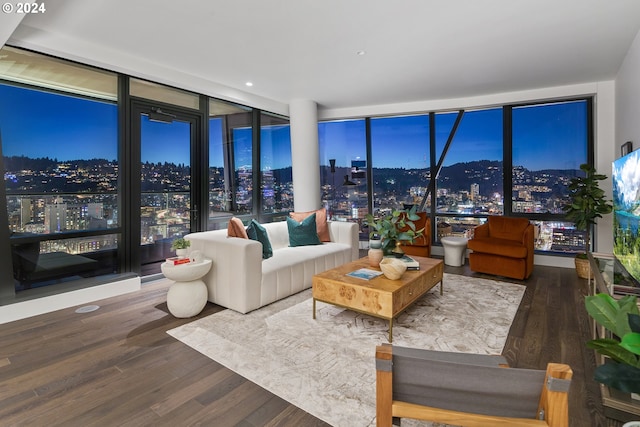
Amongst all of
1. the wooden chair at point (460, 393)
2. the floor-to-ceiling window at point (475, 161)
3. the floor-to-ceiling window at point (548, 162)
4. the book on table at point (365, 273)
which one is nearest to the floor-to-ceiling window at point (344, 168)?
the floor-to-ceiling window at point (475, 161)

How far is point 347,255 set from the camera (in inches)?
180

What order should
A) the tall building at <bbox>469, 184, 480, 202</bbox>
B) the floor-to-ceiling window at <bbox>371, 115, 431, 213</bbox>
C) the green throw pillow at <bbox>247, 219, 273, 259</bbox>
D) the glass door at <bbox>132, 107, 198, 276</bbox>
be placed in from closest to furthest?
1. the green throw pillow at <bbox>247, 219, 273, 259</bbox>
2. the glass door at <bbox>132, 107, 198, 276</bbox>
3. the tall building at <bbox>469, 184, 480, 202</bbox>
4. the floor-to-ceiling window at <bbox>371, 115, 431, 213</bbox>

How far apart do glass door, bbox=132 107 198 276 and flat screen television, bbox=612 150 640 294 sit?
4665 mm

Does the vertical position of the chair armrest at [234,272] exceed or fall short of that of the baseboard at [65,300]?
it exceeds it

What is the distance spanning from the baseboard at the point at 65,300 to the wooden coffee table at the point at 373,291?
235 cm

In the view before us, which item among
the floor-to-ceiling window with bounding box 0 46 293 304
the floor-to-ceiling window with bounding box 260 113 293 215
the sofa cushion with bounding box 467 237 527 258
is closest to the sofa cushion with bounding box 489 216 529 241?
the sofa cushion with bounding box 467 237 527 258

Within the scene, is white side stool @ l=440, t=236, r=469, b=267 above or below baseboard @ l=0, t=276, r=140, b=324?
above

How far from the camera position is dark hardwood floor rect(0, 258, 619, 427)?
1771mm

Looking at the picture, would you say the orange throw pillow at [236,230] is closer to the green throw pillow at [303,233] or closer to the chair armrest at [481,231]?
the green throw pillow at [303,233]

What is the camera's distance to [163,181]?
439cm

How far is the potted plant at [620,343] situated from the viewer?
0.89 meters

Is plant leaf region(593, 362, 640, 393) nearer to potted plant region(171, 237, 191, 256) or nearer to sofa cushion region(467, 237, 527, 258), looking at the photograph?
potted plant region(171, 237, 191, 256)

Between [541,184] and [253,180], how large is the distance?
4682 millimetres

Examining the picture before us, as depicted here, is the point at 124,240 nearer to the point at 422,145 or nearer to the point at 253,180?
the point at 253,180
